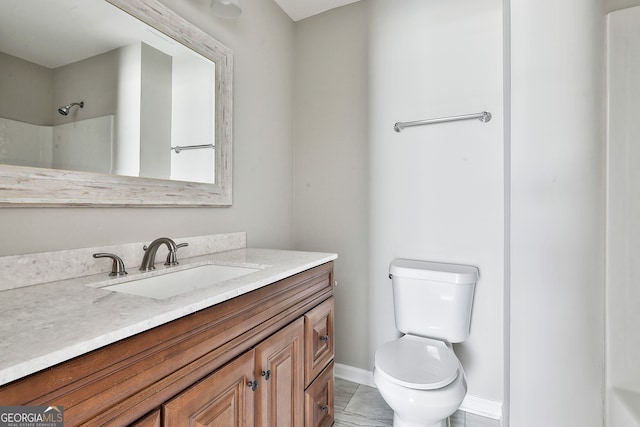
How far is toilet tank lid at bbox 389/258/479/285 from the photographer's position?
1482mm

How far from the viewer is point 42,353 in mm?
435

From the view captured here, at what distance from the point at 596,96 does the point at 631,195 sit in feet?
0.34

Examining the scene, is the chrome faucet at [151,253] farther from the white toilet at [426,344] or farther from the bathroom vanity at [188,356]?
the white toilet at [426,344]

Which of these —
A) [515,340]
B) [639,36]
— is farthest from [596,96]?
[515,340]

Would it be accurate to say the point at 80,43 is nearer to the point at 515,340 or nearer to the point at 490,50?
the point at 515,340

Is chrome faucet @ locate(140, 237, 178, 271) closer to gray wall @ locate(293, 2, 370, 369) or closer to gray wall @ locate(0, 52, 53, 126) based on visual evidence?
gray wall @ locate(0, 52, 53, 126)

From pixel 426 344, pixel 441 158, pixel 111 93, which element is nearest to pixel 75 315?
pixel 111 93

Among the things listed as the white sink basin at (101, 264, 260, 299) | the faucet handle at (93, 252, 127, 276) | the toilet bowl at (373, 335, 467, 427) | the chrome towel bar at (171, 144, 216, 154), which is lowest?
the toilet bowl at (373, 335, 467, 427)

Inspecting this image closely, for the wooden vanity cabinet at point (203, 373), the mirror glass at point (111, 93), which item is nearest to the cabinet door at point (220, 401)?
the wooden vanity cabinet at point (203, 373)

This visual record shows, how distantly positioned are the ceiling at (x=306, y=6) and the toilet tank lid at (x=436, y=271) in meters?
1.76

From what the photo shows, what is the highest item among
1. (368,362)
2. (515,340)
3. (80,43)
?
(80,43)

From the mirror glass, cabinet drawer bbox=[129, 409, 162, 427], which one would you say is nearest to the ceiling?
the mirror glass

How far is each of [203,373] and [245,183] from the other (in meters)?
1.14
